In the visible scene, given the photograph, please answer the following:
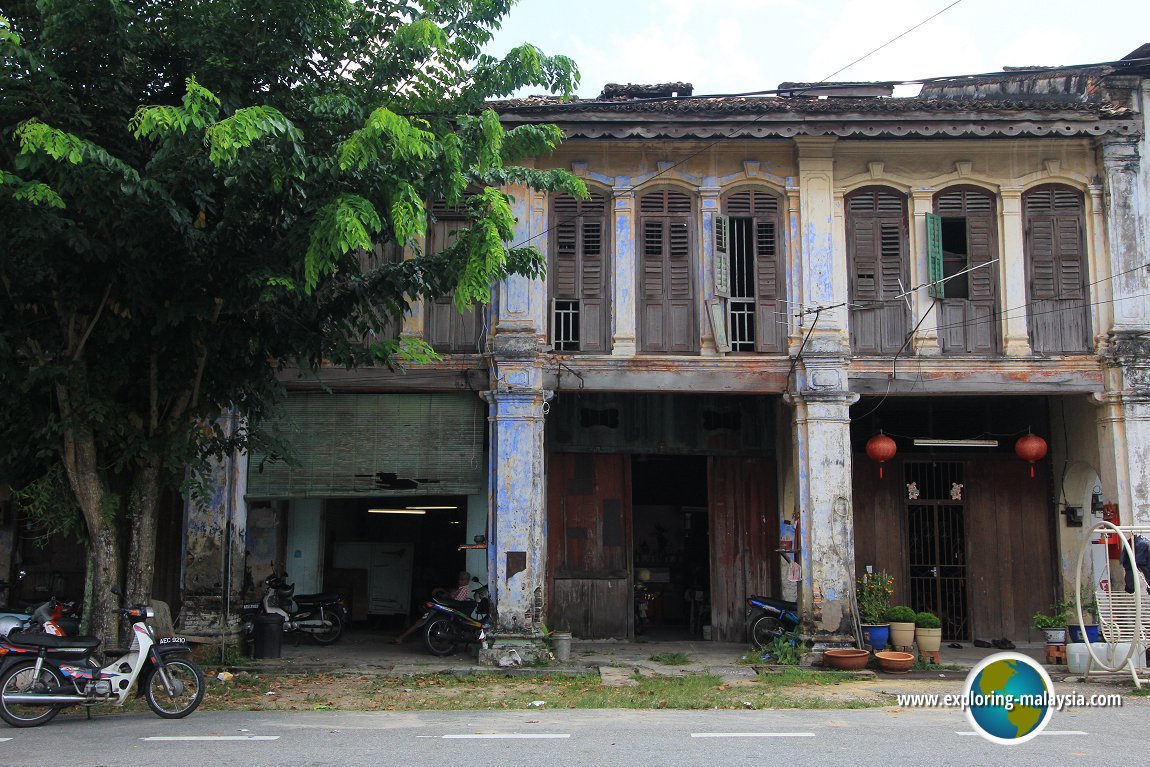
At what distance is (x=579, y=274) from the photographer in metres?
14.0

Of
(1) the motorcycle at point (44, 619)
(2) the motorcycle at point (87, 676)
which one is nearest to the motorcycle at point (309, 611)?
(1) the motorcycle at point (44, 619)

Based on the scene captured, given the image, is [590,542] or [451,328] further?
[590,542]

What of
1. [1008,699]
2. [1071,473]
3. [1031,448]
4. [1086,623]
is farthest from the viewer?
[1071,473]

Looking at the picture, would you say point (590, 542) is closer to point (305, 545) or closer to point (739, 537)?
point (739, 537)

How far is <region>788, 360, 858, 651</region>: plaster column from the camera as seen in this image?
43.0ft

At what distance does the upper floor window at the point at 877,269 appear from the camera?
1383cm

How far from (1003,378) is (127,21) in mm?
11506

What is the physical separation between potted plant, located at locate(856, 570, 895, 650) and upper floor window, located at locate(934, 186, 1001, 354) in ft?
11.1

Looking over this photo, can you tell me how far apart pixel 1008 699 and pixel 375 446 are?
27.5 feet

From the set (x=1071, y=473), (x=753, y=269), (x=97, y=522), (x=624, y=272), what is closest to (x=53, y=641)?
(x=97, y=522)

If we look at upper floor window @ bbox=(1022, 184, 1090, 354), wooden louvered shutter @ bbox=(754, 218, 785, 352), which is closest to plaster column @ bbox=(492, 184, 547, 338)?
→ wooden louvered shutter @ bbox=(754, 218, 785, 352)

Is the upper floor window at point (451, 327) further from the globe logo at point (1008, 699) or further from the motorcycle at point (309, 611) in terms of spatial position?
the globe logo at point (1008, 699)

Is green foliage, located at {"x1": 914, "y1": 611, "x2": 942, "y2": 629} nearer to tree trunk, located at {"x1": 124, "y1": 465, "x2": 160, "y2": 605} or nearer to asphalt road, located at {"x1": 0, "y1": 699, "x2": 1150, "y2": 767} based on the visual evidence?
asphalt road, located at {"x1": 0, "y1": 699, "x2": 1150, "y2": 767}

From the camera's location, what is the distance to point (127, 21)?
9172 mm
